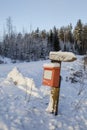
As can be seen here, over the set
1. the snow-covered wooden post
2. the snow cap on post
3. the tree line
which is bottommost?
the tree line

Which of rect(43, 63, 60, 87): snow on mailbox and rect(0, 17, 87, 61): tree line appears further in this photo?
rect(0, 17, 87, 61): tree line

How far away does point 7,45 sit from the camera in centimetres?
5588

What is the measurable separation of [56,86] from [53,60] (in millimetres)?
614

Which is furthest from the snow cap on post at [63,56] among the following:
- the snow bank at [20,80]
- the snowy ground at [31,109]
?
the snow bank at [20,80]

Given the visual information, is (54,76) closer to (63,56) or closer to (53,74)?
(53,74)

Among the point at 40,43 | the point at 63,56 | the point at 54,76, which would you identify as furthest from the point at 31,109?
the point at 40,43

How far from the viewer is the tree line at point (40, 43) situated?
175ft

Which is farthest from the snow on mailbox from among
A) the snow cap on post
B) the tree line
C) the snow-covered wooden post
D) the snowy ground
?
the tree line

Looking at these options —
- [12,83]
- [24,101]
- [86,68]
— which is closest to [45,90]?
[12,83]

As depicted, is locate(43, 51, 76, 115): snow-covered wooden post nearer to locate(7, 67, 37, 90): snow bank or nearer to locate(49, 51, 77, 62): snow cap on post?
locate(49, 51, 77, 62): snow cap on post

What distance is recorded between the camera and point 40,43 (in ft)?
210

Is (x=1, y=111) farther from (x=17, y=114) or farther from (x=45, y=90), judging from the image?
(x=45, y=90)

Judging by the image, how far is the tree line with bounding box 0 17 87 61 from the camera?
53.4 m

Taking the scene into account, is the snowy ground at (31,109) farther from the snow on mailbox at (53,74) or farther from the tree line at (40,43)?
the tree line at (40,43)
